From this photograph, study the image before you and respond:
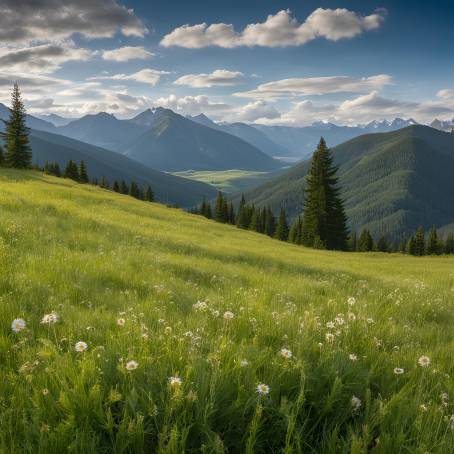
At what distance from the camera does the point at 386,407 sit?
2.31m

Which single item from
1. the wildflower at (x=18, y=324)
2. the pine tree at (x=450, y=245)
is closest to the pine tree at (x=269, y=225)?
the pine tree at (x=450, y=245)

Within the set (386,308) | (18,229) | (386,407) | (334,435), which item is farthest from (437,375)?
(18,229)

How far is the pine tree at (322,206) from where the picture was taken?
221 feet

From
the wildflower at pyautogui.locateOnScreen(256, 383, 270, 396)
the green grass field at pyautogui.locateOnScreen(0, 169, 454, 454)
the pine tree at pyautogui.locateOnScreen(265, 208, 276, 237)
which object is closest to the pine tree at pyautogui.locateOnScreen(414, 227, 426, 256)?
the pine tree at pyautogui.locateOnScreen(265, 208, 276, 237)

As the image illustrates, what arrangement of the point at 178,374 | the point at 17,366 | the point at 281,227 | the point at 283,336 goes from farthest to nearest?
the point at 281,227 → the point at 283,336 → the point at 17,366 → the point at 178,374

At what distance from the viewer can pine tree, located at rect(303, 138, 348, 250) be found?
67.5 meters

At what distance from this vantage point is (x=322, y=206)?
6781 cm

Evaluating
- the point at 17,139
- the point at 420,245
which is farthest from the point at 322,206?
the point at 17,139

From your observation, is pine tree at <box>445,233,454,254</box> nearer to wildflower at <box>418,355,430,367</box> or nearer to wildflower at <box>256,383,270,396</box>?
wildflower at <box>418,355,430,367</box>

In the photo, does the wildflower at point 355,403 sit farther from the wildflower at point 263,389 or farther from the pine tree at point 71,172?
the pine tree at point 71,172

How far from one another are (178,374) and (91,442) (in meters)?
0.71

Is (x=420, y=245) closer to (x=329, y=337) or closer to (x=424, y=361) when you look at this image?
(x=424, y=361)

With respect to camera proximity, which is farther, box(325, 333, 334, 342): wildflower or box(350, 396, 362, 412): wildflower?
box(325, 333, 334, 342): wildflower

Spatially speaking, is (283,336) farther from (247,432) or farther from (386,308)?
(386,308)
